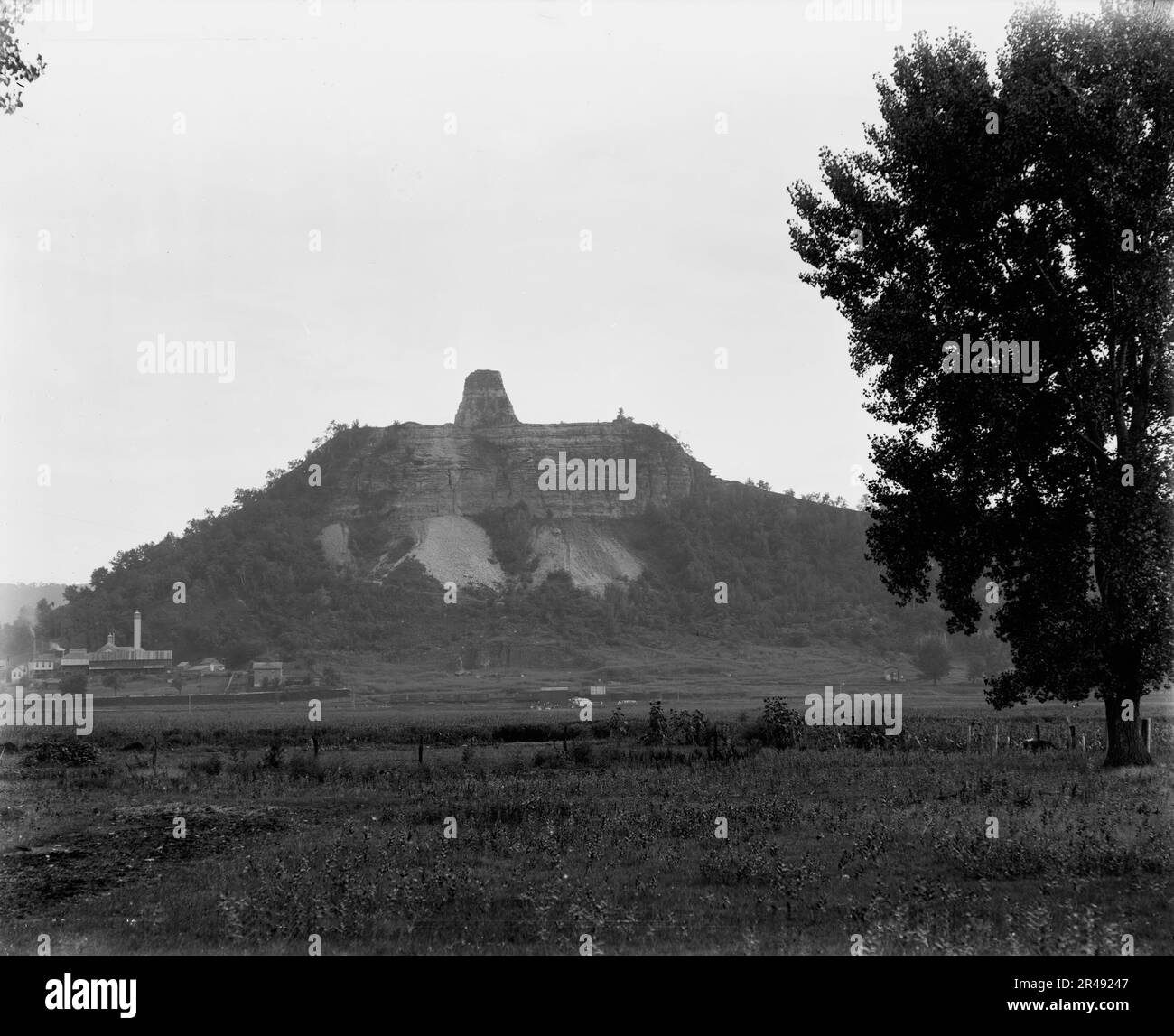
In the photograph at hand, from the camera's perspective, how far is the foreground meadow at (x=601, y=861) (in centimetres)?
1449

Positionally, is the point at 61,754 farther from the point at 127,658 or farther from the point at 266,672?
the point at 127,658

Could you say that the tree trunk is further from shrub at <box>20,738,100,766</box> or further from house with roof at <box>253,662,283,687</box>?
house with roof at <box>253,662,283,687</box>

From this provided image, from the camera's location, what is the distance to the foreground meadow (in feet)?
47.5

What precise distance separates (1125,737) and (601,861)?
701 inches

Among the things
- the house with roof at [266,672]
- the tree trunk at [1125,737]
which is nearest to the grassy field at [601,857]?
the tree trunk at [1125,737]

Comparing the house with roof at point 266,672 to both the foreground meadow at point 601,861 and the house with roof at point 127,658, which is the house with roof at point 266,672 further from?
the foreground meadow at point 601,861

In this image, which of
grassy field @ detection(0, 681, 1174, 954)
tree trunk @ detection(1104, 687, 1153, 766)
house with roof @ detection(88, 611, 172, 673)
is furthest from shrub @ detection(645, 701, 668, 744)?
house with roof @ detection(88, 611, 172, 673)

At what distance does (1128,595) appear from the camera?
28.4m

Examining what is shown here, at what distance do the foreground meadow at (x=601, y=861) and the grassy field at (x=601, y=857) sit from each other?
0.06 meters

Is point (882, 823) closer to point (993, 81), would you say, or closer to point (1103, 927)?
point (1103, 927)

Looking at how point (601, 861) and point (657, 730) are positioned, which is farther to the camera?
point (657, 730)

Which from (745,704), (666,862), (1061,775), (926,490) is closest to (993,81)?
(926,490)

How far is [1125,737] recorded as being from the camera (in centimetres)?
3053

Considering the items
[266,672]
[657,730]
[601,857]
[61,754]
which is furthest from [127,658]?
[601,857]
